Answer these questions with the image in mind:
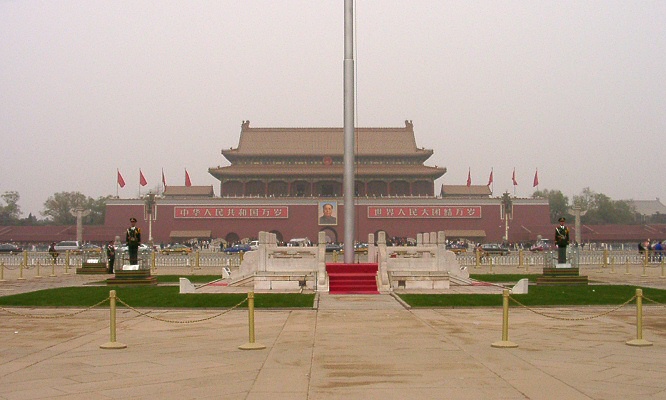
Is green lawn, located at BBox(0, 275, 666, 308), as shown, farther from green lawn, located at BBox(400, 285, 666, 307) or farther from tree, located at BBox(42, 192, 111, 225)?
tree, located at BBox(42, 192, 111, 225)

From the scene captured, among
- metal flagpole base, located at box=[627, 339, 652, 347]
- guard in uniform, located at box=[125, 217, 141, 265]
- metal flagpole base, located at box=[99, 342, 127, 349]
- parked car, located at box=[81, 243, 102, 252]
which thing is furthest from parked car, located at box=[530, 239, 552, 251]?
metal flagpole base, located at box=[99, 342, 127, 349]

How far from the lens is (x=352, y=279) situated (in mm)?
19391

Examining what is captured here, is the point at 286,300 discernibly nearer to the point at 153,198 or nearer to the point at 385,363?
the point at 385,363

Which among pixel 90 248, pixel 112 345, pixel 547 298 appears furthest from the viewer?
pixel 90 248

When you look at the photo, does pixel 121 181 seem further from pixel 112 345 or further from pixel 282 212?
pixel 112 345

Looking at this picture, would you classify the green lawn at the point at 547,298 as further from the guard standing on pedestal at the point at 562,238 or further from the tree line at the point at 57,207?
the tree line at the point at 57,207

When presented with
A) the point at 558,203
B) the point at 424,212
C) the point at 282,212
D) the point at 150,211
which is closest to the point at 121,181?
the point at 150,211

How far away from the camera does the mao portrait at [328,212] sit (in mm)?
62844

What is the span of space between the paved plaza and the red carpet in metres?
5.15

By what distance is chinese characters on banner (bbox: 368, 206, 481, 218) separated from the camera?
62188 millimetres

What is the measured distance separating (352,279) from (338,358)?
10.7 meters

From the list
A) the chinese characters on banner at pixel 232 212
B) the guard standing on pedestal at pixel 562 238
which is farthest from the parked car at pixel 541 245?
the guard standing on pedestal at pixel 562 238

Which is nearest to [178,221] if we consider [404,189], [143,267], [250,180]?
[250,180]

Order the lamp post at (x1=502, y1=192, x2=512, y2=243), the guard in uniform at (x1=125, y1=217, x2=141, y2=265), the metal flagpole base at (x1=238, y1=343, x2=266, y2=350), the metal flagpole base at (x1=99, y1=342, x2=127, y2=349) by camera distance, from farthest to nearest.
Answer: the lamp post at (x1=502, y1=192, x2=512, y2=243), the guard in uniform at (x1=125, y1=217, x2=141, y2=265), the metal flagpole base at (x1=99, y1=342, x2=127, y2=349), the metal flagpole base at (x1=238, y1=343, x2=266, y2=350)
